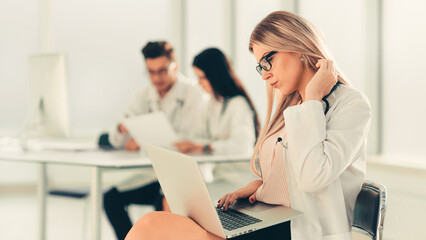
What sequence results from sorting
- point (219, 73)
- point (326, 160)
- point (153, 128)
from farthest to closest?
1. point (219, 73)
2. point (153, 128)
3. point (326, 160)

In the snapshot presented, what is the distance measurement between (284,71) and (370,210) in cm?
45

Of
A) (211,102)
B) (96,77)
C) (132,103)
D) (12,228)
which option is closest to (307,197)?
(211,102)

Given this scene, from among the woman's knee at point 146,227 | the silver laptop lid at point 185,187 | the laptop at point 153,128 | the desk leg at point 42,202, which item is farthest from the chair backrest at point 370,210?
the desk leg at point 42,202

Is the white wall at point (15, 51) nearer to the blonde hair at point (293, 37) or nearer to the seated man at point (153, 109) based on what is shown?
the seated man at point (153, 109)

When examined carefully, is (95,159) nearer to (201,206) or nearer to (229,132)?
(229,132)

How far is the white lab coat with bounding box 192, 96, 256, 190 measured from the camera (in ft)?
8.39

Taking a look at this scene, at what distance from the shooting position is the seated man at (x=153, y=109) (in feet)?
8.36

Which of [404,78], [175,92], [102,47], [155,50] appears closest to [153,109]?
[175,92]

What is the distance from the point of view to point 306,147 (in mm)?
1165

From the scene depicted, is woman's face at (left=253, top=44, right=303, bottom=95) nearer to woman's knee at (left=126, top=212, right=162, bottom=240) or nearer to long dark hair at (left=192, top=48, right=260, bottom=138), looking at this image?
woman's knee at (left=126, top=212, right=162, bottom=240)

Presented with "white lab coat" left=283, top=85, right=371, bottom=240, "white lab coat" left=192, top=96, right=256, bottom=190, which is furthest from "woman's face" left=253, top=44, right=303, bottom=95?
"white lab coat" left=192, top=96, right=256, bottom=190

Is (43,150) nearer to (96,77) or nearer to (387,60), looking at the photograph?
(387,60)

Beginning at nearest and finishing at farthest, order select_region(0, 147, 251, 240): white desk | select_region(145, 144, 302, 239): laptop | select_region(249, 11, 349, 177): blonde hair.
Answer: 1. select_region(145, 144, 302, 239): laptop
2. select_region(249, 11, 349, 177): blonde hair
3. select_region(0, 147, 251, 240): white desk

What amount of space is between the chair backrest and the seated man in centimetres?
142
